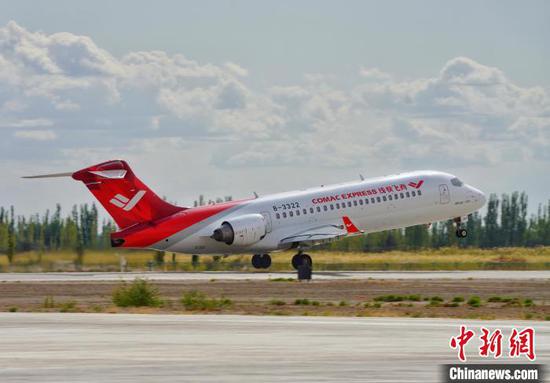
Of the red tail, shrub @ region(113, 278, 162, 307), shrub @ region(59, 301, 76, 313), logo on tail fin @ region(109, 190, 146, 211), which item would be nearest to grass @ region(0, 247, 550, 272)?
the red tail

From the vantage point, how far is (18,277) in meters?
63.2

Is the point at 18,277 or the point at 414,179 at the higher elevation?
the point at 414,179

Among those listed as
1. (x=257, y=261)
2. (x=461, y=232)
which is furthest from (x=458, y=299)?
(x=461, y=232)

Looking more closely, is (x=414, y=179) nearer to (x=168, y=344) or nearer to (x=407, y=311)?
(x=407, y=311)

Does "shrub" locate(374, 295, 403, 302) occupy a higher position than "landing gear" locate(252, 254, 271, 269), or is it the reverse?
"landing gear" locate(252, 254, 271, 269)

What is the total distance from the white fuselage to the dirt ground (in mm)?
8930

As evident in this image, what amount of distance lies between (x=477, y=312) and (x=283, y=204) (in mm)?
29367

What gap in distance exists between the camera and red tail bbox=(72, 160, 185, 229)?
63.6 m

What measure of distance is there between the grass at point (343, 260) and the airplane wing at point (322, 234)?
5.46 metres

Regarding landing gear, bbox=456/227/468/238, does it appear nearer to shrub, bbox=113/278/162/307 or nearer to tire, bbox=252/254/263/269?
tire, bbox=252/254/263/269

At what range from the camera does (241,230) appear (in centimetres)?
6550

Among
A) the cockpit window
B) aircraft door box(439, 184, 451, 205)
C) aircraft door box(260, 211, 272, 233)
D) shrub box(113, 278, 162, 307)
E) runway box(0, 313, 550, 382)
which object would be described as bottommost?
runway box(0, 313, 550, 382)

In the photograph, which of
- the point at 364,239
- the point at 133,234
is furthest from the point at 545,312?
the point at 364,239

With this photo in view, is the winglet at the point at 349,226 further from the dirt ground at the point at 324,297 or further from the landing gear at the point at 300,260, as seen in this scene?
the dirt ground at the point at 324,297
